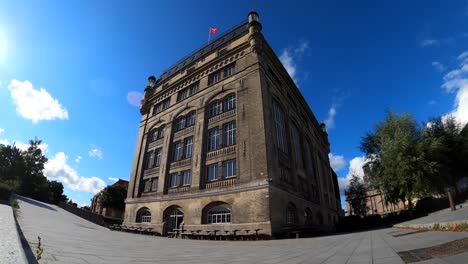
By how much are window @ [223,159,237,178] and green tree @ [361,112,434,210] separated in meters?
17.6

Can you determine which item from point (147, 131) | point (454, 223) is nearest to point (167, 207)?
point (147, 131)

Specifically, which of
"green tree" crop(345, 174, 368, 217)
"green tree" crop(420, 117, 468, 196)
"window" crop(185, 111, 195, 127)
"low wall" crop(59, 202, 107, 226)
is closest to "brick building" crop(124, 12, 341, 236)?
"window" crop(185, 111, 195, 127)

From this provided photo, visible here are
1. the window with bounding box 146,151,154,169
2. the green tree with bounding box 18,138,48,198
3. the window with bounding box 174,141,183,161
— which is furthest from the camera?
the green tree with bounding box 18,138,48,198

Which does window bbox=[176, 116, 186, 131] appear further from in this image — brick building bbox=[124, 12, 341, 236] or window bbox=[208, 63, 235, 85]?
window bbox=[208, 63, 235, 85]

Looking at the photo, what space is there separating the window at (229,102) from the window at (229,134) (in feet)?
5.98

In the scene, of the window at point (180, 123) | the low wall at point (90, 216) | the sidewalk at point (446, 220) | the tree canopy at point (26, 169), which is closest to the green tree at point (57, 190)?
the tree canopy at point (26, 169)

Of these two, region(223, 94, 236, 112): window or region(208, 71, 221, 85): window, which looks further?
region(208, 71, 221, 85): window

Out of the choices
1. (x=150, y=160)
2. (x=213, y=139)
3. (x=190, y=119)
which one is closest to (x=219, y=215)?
(x=213, y=139)

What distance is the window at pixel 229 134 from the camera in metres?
20.9

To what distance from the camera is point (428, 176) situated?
75.6 ft

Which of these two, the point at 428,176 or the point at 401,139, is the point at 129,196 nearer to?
the point at 401,139

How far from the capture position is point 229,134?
21469 mm

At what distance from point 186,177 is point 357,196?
126 feet

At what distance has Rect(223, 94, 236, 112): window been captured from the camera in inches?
892
